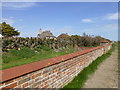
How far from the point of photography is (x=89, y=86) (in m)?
3.56

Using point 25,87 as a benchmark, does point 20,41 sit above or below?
above

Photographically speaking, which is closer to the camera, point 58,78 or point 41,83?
point 41,83

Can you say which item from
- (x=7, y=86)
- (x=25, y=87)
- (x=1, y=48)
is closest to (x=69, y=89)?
(x=25, y=87)

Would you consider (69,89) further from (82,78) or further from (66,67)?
(82,78)

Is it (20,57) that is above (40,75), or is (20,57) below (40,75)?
below

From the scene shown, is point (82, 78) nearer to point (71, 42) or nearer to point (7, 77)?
point (7, 77)

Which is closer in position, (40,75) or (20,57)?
(40,75)

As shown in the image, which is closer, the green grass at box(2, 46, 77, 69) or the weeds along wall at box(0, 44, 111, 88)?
the weeds along wall at box(0, 44, 111, 88)

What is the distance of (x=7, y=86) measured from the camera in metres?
1.55

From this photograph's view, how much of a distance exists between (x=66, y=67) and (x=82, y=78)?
1.15m

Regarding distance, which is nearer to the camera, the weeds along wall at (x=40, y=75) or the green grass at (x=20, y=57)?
the weeds along wall at (x=40, y=75)

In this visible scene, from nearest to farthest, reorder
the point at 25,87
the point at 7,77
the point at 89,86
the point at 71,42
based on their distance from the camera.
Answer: the point at 7,77
the point at 25,87
the point at 89,86
the point at 71,42

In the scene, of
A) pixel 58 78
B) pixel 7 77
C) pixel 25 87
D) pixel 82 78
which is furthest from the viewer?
pixel 82 78

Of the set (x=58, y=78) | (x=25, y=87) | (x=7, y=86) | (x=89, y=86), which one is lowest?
(x=89, y=86)
